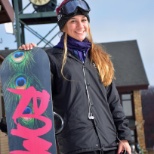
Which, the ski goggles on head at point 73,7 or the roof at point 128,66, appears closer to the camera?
the ski goggles on head at point 73,7

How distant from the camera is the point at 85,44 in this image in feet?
8.91

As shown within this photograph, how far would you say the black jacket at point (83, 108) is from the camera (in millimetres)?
2473

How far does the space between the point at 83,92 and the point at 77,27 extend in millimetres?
474

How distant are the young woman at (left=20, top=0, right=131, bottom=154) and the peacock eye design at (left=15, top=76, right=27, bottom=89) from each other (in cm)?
22

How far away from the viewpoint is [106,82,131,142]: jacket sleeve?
2645 mm

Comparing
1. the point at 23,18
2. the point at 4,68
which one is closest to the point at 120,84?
the point at 23,18

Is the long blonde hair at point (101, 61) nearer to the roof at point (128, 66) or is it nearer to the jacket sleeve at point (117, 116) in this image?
the jacket sleeve at point (117, 116)

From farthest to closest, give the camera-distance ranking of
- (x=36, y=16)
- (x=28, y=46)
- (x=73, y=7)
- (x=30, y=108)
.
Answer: (x=36, y=16)
(x=28, y=46)
(x=73, y=7)
(x=30, y=108)

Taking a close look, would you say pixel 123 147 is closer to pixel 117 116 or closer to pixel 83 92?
pixel 117 116

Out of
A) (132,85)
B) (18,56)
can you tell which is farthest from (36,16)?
(18,56)

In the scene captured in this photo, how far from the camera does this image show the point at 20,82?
2.77 meters

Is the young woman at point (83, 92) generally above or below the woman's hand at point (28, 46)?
below

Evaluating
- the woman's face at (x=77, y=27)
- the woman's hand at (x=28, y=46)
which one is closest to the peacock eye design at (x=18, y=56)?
the woman's hand at (x=28, y=46)

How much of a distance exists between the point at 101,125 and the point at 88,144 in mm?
156
